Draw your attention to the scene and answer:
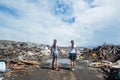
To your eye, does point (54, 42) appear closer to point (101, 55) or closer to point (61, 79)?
point (61, 79)

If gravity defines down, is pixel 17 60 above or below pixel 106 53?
below

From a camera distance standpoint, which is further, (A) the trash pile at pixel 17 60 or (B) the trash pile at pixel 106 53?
(B) the trash pile at pixel 106 53

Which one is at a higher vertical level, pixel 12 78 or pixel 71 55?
pixel 71 55

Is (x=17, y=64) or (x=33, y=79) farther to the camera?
(x=17, y=64)

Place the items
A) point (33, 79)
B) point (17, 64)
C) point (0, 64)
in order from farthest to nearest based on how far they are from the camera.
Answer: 1. point (17, 64)
2. point (0, 64)
3. point (33, 79)

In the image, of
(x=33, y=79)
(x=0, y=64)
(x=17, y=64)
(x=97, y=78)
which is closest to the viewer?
(x=33, y=79)

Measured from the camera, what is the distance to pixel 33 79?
1246 centimetres

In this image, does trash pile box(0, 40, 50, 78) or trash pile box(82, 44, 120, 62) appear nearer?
trash pile box(0, 40, 50, 78)

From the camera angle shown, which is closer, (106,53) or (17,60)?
(17,60)

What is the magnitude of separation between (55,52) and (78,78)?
4.13 meters

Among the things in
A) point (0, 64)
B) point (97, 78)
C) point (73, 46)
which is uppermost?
point (73, 46)

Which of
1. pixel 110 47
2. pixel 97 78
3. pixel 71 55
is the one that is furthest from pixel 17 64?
pixel 110 47

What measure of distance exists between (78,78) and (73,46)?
4024 millimetres

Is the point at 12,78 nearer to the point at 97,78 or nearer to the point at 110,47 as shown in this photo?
the point at 97,78
